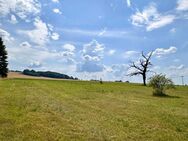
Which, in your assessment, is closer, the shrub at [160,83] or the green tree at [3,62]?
the shrub at [160,83]

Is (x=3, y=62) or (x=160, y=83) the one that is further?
(x=3, y=62)

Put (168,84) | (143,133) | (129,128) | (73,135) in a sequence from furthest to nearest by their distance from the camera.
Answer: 1. (168,84)
2. (129,128)
3. (143,133)
4. (73,135)

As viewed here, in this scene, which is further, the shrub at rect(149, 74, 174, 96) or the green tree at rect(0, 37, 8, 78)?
the green tree at rect(0, 37, 8, 78)

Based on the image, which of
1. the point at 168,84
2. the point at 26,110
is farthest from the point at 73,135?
the point at 168,84

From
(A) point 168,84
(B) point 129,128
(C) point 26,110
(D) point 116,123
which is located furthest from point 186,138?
(A) point 168,84

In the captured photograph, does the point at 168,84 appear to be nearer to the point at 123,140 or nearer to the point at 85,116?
the point at 85,116

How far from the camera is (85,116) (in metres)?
22.0

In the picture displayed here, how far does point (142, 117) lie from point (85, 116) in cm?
392

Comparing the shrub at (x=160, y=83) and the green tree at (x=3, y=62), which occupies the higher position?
the green tree at (x=3, y=62)

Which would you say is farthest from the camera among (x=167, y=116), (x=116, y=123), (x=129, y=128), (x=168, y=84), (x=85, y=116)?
(x=168, y=84)

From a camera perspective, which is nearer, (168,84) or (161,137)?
(161,137)

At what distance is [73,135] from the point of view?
15930 millimetres

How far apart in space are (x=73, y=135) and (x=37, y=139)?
1.80m

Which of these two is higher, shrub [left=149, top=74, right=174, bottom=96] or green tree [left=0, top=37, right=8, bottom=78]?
green tree [left=0, top=37, right=8, bottom=78]
